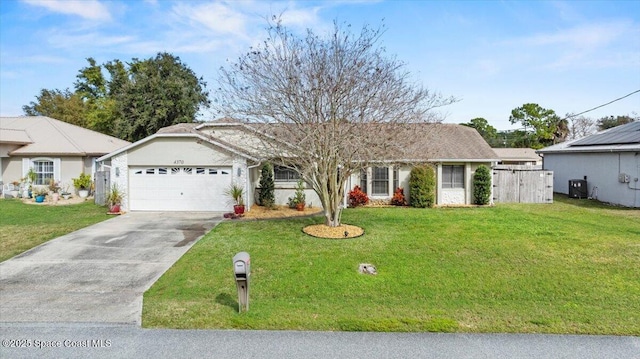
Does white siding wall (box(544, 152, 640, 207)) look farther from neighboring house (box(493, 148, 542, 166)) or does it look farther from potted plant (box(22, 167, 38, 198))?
potted plant (box(22, 167, 38, 198))

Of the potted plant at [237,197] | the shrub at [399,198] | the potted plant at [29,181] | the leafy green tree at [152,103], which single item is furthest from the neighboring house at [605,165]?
the potted plant at [29,181]

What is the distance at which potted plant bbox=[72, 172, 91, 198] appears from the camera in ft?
64.7

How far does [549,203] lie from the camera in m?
18.0

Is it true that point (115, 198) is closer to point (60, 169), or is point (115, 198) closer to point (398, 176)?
point (60, 169)

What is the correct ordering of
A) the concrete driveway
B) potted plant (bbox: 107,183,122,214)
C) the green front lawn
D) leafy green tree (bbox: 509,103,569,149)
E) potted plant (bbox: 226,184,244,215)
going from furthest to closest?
leafy green tree (bbox: 509,103,569,149)
potted plant (bbox: 107,183,122,214)
potted plant (bbox: 226,184,244,215)
the green front lawn
the concrete driveway

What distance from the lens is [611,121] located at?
→ 166 feet

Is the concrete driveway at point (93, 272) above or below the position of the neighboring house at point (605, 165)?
below

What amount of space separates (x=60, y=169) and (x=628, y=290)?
24436 mm

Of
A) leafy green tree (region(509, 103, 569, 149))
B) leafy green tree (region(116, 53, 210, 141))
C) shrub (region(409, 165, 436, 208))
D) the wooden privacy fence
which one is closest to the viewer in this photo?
shrub (region(409, 165, 436, 208))

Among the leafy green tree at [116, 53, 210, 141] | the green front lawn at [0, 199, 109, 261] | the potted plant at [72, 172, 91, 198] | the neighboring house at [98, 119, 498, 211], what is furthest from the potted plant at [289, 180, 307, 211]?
the leafy green tree at [116, 53, 210, 141]

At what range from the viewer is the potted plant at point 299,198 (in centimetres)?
1586

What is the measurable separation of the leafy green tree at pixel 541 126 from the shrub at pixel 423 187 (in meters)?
37.4

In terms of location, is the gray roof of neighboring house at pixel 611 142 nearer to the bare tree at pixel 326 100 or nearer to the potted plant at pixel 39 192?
the bare tree at pixel 326 100

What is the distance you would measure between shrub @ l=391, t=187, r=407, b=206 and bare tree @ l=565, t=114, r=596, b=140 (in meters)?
51.0
